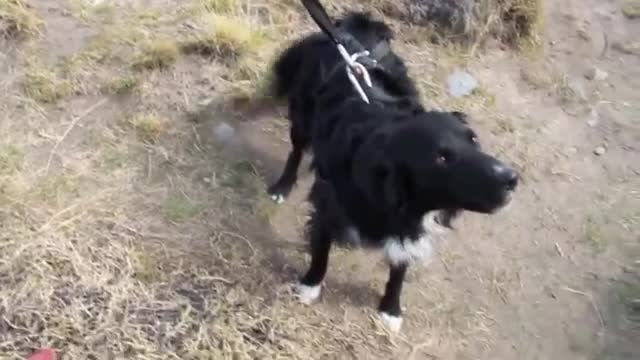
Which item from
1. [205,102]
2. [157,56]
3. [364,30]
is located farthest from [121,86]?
[364,30]

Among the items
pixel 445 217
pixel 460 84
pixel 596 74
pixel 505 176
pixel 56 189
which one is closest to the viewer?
pixel 505 176

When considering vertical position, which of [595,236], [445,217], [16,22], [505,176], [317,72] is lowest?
[595,236]

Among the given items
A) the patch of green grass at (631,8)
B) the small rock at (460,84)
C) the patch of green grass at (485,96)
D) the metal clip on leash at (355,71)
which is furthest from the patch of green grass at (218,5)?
the patch of green grass at (631,8)

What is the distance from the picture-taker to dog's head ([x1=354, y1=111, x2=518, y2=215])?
2.59m

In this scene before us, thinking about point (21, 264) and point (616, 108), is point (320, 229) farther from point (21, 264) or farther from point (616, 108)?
point (616, 108)

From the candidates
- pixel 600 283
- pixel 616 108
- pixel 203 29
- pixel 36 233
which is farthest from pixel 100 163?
pixel 616 108

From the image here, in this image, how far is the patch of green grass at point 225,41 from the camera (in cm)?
419

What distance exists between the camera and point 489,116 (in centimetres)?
412

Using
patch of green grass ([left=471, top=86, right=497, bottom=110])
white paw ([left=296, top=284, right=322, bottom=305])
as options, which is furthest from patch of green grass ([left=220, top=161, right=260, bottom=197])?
patch of green grass ([left=471, top=86, right=497, bottom=110])

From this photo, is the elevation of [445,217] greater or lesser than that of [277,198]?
greater

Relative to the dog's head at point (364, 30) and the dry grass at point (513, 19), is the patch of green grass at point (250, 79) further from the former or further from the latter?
the dry grass at point (513, 19)

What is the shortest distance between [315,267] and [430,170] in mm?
819

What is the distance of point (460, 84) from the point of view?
13.9 ft

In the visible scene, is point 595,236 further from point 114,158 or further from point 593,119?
point 114,158
